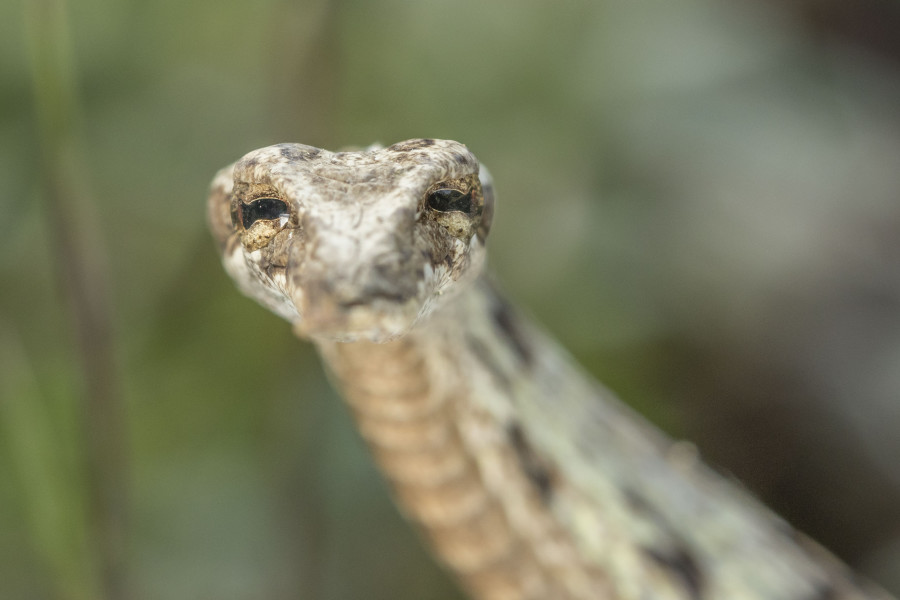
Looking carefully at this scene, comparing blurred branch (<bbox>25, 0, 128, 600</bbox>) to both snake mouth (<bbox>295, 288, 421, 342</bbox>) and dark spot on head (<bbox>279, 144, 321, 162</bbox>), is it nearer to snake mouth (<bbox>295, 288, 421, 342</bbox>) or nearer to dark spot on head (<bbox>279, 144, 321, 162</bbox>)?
dark spot on head (<bbox>279, 144, 321, 162</bbox>)

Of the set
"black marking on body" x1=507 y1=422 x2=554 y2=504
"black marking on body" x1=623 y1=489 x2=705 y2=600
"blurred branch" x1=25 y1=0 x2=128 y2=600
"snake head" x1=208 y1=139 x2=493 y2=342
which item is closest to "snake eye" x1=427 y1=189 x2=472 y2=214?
"snake head" x1=208 y1=139 x2=493 y2=342

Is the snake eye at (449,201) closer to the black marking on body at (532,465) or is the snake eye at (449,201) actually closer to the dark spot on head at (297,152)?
the dark spot on head at (297,152)

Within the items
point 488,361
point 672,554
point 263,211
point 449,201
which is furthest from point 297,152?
point 672,554

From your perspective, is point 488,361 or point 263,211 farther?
point 488,361

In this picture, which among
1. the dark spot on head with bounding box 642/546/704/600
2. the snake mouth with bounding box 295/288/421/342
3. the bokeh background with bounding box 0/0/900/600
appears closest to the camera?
the snake mouth with bounding box 295/288/421/342

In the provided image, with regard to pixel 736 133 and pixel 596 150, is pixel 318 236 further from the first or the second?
pixel 736 133

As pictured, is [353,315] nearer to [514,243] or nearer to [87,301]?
[87,301]
